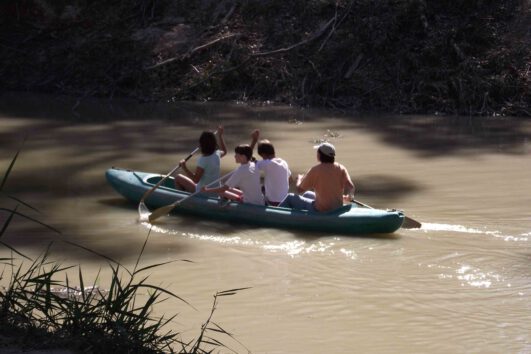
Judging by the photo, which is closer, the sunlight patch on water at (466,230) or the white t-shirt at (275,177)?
the sunlight patch on water at (466,230)

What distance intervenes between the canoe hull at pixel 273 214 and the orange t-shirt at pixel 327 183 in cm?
11

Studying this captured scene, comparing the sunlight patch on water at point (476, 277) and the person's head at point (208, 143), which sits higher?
the person's head at point (208, 143)

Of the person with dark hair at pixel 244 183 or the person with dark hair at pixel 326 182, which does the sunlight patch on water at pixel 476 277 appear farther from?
the person with dark hair at pixel 244 183

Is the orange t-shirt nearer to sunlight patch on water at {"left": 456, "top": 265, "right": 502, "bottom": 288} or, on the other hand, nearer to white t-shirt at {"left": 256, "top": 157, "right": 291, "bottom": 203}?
white t-shirt at {"left": 256, "top": 157, "right": 291, "bottom": 203}

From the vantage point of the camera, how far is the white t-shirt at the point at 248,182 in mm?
9734

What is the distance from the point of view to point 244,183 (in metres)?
9.88

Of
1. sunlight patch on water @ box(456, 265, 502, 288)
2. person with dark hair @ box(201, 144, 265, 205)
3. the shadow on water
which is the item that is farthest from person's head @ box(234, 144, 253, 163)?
sunlight patch on water @ box(456, 265, 502, 288)

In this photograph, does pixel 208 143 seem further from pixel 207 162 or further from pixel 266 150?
pixel 266 150

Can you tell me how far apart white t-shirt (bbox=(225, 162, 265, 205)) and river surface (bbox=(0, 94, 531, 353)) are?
356mm

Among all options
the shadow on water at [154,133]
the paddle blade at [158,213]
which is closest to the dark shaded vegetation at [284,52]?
the shadow on water at [154,133]

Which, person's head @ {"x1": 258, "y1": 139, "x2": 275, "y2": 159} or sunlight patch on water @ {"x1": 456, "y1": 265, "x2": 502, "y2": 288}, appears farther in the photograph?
person's head @ {"x1": 258, "y1": 139, "x2": 275, "y2": 159}

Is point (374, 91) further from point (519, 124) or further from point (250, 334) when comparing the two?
point (250, 334)

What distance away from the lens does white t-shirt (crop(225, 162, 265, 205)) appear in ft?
31.9

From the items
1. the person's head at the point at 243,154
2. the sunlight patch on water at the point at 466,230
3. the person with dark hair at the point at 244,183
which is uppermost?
the person's head at the point at 243,154
